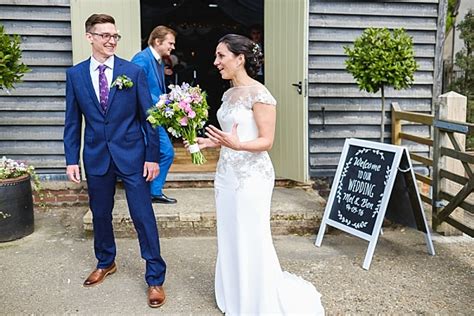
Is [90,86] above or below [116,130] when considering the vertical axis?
above

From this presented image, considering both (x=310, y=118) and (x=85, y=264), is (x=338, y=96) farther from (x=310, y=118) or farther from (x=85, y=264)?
(x=85, y=264)

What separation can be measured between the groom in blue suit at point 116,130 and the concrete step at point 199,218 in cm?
119

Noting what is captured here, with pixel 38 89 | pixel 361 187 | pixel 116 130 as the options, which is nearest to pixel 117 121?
pixel 116 130

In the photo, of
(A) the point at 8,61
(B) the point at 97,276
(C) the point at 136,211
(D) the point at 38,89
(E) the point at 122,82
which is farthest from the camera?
(D) the point at 38,89

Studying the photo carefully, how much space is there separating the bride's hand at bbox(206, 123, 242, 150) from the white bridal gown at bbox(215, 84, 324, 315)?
0.37ft

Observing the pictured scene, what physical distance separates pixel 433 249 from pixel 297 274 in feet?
3.92

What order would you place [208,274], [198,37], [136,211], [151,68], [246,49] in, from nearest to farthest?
1. [246,49]
2. [136,211]
3. [208,274]
4. [151,68]
5. [198,37]

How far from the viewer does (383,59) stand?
4.38 m

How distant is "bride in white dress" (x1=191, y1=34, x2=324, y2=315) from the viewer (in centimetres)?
267

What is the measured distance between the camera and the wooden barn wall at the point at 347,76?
5223 mm

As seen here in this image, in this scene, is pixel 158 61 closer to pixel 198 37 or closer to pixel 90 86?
pixel 90 86

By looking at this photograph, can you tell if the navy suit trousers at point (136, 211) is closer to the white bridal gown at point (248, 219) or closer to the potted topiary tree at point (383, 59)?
the white bridal gown at point (248, 219)

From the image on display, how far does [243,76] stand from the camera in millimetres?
2752

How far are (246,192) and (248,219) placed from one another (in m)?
0.15
